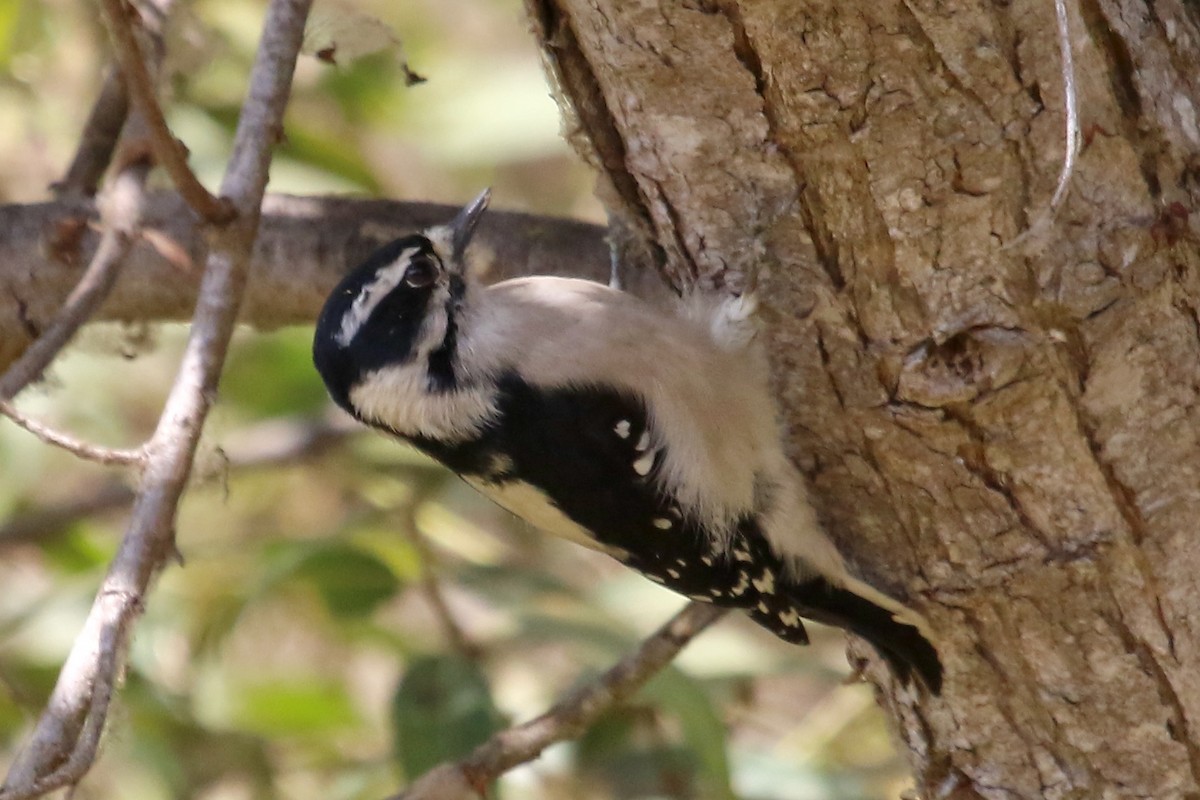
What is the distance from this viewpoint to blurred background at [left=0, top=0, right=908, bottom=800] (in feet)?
11.6

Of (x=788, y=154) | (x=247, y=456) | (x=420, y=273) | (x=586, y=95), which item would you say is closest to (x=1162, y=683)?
(x=788, y=154)

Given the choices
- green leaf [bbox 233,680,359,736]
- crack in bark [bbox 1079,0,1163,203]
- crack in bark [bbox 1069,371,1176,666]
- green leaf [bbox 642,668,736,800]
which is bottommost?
green leaf [bbox 233,680,359,736]

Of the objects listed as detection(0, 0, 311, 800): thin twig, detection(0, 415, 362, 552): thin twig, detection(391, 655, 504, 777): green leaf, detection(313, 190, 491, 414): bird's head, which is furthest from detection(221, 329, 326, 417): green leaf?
detection(0, 0, 311, 800): thin twig

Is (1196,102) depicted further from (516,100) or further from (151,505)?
(516,100)

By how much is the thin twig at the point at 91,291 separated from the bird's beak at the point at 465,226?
67 centimetres

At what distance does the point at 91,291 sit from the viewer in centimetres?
251

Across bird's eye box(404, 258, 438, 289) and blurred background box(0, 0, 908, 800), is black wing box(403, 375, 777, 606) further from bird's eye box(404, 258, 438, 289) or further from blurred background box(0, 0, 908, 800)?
blurred background box(0, 0, 908, 800)

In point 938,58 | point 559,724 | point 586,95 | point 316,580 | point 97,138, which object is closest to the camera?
point 938,58

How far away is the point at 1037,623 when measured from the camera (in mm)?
2436

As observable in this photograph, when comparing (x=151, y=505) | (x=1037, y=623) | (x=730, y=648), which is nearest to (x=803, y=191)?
(x=1037, y=623)

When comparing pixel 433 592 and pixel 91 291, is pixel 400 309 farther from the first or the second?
pixel 433 592

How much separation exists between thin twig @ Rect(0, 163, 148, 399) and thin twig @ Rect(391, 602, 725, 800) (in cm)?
101

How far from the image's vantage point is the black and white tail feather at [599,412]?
281 centimetres

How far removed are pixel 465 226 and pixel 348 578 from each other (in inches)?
44.1
